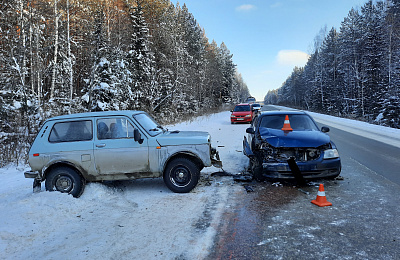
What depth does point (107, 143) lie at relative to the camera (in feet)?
16.9

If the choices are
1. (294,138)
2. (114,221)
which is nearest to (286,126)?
(294,138)

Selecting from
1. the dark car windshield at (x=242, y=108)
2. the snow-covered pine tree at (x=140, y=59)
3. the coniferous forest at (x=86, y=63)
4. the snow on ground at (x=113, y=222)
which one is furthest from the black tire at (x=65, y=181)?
the dark car windshield at (x=242, y=108)

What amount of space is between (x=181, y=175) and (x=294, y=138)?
2808 mm

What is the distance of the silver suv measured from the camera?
5.07 meters

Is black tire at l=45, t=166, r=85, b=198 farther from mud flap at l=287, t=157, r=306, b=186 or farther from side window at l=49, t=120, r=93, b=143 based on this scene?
mud flap at l=287, t=157, r=306, b=186

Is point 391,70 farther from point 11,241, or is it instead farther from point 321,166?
point 11,241

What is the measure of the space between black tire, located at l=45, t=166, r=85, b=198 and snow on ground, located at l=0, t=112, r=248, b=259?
21 centimetres

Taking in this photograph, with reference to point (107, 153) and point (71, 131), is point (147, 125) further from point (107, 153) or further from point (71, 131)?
point (71, 131)

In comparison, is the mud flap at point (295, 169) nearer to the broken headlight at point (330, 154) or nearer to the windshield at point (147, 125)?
the broken headlight at point (330, 154)

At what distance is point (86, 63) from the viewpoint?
28.2 m

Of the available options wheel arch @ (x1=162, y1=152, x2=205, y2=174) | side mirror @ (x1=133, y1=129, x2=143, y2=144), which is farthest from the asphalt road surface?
side mirror @ (x1=133, y1=129, x2=143, y2=144)

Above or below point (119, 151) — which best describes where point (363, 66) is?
above

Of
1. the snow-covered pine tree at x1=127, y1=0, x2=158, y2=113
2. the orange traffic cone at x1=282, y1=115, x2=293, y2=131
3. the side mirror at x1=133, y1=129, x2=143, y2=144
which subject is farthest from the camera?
the snow-covered pine tree at x1=127, y1=0, x2=158, y2=113

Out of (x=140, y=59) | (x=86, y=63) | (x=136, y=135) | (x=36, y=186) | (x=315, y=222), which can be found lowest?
(x=315, y=222)
